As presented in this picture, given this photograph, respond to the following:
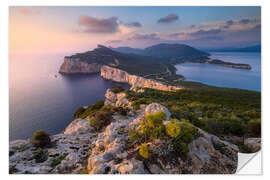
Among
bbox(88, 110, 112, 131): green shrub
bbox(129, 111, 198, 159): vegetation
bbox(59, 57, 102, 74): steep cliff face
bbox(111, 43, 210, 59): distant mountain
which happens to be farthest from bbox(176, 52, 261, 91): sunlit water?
bbox(59, 57, 102, 74): steep cliff face

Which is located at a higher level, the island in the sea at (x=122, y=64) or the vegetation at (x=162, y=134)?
the island in the sea at (x=122, y=64)

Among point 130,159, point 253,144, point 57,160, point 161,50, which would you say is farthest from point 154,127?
point 161,50

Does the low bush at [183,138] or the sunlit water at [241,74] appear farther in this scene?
the sunlit water at [241,74]

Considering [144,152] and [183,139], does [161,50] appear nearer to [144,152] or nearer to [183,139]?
[183,139]

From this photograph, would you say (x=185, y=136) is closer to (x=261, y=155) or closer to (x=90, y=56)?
(x=261, y=155)

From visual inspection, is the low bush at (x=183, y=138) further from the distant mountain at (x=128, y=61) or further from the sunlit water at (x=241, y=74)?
the distant mountain at (x=128, y=61)

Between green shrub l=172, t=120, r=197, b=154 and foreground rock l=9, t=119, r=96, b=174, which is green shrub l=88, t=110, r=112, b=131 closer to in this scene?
foreground rock l=9, t=119, r=96, b=174

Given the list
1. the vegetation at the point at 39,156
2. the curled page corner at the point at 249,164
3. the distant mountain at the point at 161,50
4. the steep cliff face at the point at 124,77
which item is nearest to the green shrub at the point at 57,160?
the vegetation at the point at 39,156
